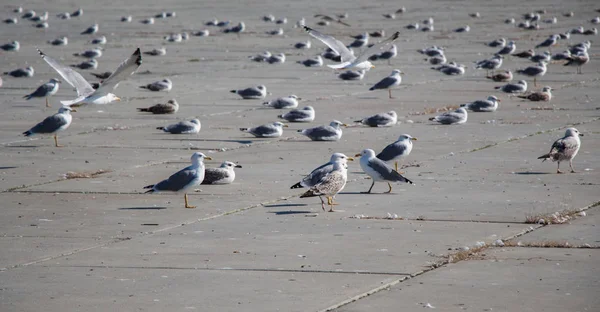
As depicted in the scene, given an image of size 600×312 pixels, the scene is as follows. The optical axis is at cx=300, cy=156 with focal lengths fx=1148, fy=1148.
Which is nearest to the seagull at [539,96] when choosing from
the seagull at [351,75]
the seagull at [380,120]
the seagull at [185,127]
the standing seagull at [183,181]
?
the seagull at [380,120]

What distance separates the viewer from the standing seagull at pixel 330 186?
13.5 meters

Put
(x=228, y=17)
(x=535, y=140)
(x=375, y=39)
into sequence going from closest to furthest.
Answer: (x=535, y=140)
(x=375, y=39)
(x=228, y=17)

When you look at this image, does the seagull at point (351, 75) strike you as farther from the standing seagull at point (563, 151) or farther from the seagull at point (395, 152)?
the standing seagull at point (563, 151)

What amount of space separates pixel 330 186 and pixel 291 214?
582 millimetres

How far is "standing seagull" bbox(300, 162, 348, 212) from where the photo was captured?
13492 mm

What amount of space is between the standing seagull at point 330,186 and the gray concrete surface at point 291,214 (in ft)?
0.82

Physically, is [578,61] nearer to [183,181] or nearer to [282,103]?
[282,103]

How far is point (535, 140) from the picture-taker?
65.1 ft

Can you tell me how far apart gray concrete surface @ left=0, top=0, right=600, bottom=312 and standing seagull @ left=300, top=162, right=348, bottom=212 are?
0.82 ft

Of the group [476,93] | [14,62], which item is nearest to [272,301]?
[476,93]

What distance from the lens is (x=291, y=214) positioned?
44.2ft

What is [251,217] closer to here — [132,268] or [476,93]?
[132,268]

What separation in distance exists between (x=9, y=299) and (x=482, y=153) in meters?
10.4

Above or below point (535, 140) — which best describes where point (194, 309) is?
above
